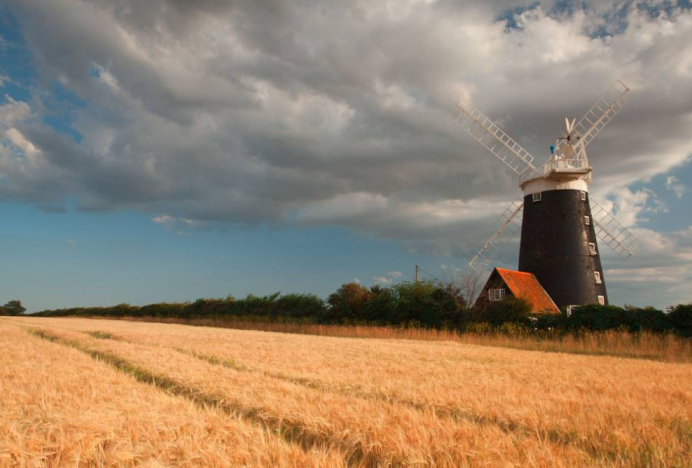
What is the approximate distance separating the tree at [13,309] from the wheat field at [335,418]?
9980cm

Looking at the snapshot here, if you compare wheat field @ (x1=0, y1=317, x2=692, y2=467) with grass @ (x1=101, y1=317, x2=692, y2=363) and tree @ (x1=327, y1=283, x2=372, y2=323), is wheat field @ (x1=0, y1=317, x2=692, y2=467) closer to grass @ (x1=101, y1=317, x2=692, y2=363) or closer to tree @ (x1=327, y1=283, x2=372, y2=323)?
grass @ (x1=101, y1=317, x2=692, y2=363)

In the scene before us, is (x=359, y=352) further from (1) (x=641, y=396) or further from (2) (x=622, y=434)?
(2) (x=622, y=434)

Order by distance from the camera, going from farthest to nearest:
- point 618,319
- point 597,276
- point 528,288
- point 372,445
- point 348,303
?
point 348,303
point 597,276
point 528,288
point 618,319
point 372,445

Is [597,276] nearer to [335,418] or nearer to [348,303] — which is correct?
[348,303]

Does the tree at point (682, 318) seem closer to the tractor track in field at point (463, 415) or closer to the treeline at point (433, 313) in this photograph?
the treeline at point (433, 313)

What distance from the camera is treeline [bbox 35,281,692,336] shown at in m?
23.2

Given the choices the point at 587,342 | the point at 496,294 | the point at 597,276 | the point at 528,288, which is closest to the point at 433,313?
the point at 496,294

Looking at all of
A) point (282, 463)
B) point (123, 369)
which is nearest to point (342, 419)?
point (282, 463)

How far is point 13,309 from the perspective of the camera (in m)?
90.8

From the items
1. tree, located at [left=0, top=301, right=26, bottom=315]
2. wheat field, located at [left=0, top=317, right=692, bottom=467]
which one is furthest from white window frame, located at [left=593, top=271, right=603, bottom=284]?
tree, located at [left=0, top=301, right=26, bottom=315]

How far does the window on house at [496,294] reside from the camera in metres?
30.7

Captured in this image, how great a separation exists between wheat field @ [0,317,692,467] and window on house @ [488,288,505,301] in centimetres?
2103

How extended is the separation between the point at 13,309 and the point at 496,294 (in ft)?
319

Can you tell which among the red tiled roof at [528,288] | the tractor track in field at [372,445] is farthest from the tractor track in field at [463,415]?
the red tiled roof at [528,288]
